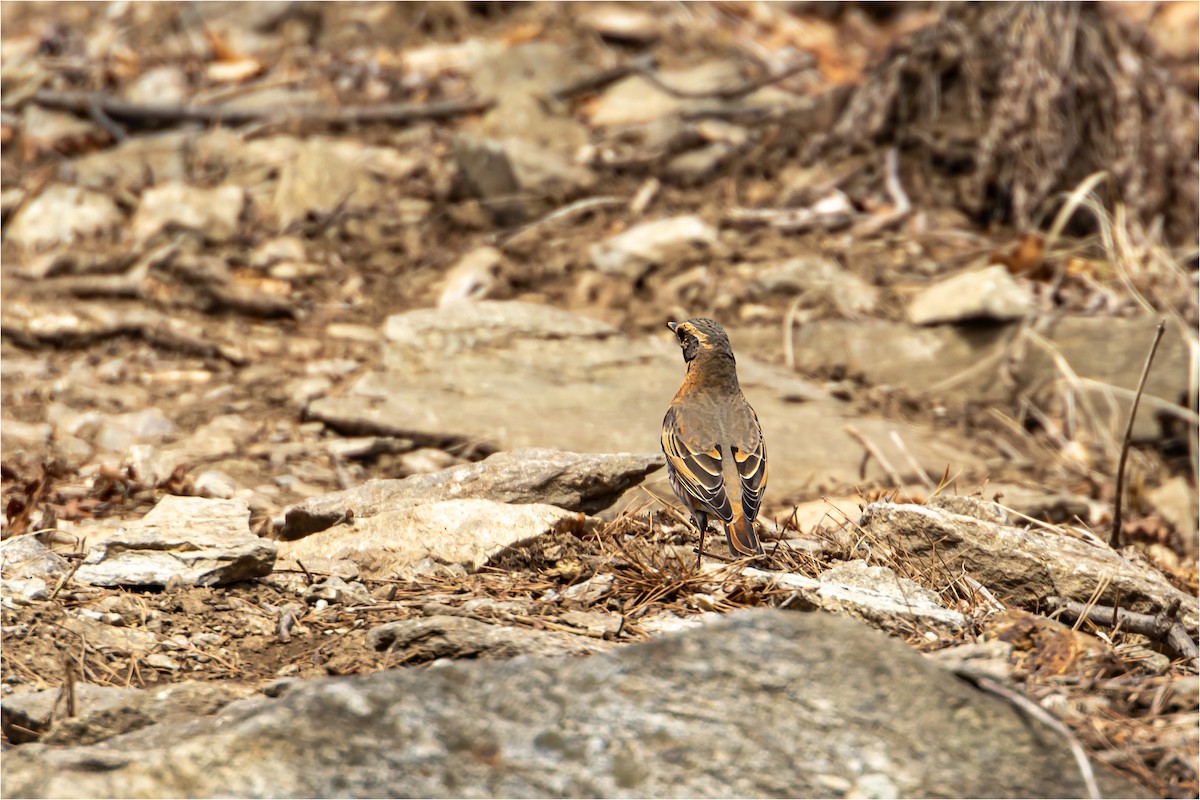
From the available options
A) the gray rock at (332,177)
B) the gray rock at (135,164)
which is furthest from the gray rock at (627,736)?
the gray rock at (135,164)

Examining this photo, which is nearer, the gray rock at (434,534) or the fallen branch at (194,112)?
the gray rock at (434,534)

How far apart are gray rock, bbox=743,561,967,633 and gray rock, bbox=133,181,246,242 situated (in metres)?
6.74

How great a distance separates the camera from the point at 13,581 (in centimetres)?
394

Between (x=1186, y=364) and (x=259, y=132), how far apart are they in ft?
25.0

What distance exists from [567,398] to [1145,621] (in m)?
4.22

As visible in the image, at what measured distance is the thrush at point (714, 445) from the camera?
4.79m

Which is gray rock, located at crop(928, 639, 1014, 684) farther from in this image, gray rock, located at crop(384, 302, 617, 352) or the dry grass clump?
the dry grass clump

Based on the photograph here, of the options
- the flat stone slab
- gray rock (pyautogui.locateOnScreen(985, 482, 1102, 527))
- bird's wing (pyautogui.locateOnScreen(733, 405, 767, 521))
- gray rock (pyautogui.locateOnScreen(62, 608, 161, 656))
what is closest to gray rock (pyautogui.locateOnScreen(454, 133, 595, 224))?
the flat stone slab

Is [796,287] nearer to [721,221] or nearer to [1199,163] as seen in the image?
[721,221]

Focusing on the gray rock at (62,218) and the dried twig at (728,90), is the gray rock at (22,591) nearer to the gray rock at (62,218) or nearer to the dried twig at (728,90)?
the gray rock at (62,218)

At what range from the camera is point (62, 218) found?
984 cm

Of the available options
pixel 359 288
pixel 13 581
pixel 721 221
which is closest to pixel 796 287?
pixel 721 221

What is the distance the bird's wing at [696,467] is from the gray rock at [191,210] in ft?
18.0

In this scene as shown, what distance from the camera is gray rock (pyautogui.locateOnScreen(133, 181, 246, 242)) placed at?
386 inches
